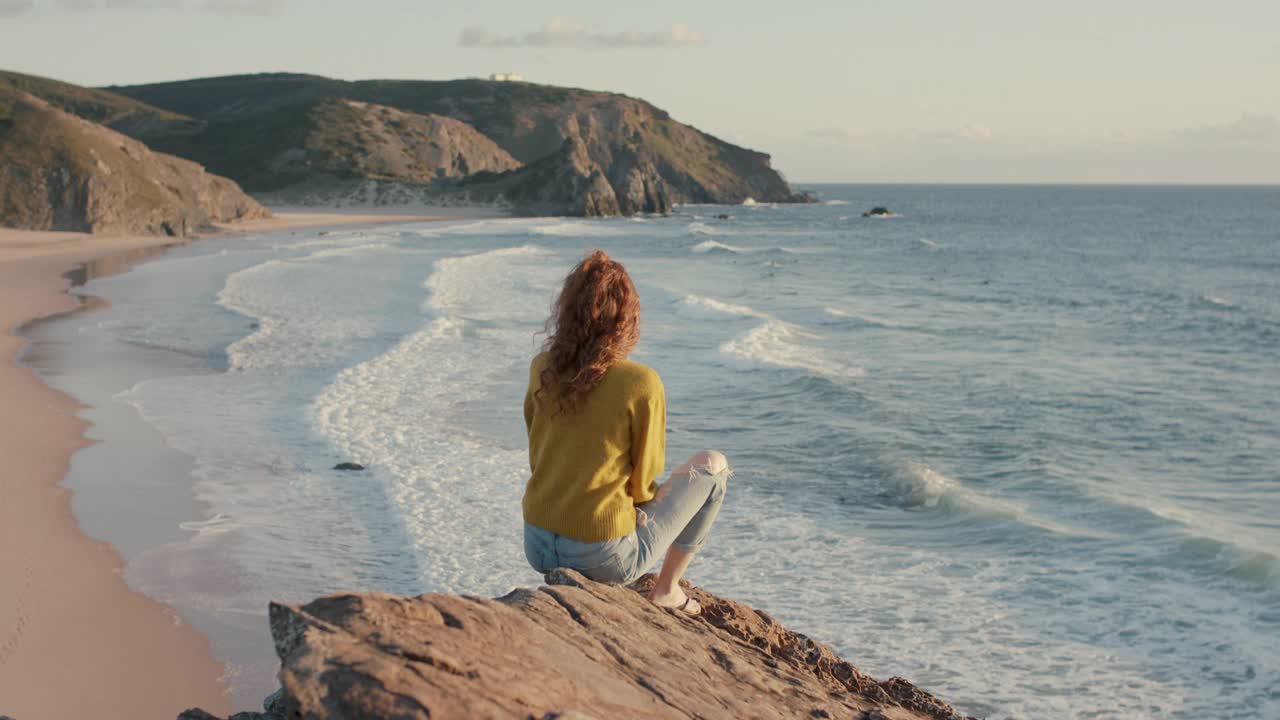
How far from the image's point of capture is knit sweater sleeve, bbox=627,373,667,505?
13.5 ft

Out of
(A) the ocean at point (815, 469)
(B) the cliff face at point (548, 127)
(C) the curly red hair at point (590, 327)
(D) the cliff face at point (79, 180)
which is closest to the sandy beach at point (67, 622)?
(A) the ocean at point (815, 469)

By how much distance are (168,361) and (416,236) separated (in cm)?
3846

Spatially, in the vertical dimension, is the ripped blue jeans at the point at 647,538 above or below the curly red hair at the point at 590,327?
below

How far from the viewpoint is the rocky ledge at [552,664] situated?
109 inches

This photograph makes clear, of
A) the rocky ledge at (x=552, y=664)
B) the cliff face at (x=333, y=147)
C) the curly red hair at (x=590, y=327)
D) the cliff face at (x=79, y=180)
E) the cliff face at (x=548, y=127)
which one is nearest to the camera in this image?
the rocky ledge at (x=552, y=664)

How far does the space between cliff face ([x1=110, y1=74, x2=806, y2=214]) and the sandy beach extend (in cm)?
8753

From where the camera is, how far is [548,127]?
137750 mm

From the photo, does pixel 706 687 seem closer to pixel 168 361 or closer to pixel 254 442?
pixel 254 442

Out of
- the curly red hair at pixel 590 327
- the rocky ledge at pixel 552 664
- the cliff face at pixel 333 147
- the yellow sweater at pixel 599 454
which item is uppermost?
the cliff face at pixel 333 147

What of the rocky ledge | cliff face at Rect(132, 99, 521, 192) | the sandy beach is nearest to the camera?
the rocky ledge

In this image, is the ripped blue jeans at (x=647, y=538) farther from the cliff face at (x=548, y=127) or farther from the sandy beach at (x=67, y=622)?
the cliff face at (x=548, y=127)

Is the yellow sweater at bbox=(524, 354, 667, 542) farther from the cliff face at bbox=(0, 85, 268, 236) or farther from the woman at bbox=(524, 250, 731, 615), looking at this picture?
the cliff face at bbox=(0, 85, 268, 236)

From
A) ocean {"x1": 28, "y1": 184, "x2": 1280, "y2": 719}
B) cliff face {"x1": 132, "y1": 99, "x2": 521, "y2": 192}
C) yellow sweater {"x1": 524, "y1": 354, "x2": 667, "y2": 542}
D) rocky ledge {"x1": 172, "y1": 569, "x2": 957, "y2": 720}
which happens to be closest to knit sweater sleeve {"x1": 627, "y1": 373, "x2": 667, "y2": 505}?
yellow sweater {"x1": 524, "y1": 354, "x2": 667, "y2": 542}

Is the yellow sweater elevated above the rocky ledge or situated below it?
above
